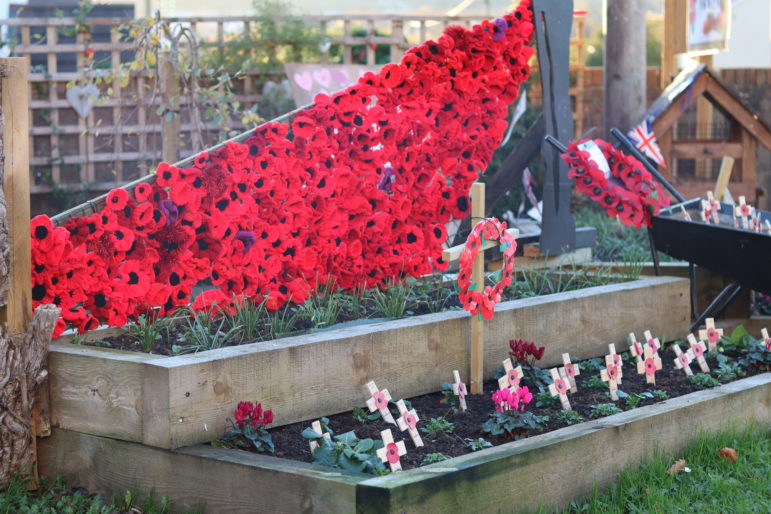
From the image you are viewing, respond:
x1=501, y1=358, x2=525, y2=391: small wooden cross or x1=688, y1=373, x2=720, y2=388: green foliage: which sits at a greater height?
x1=501, y1=358, x2=525, y2=391: small wooden cross

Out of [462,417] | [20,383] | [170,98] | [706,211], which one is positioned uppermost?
[170,98]

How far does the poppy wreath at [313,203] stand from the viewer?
400 cm

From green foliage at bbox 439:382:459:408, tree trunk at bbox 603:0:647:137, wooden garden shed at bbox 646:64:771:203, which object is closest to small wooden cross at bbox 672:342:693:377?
green foliage at bbox 439:382:459:408

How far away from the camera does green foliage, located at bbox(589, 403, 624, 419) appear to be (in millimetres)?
3939

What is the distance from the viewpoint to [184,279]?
4234 millimetres

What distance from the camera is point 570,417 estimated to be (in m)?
3.86

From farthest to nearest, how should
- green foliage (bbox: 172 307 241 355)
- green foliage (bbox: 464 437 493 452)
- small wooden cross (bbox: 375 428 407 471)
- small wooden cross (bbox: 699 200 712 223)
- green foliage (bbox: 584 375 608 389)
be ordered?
small wooden cross (bbox: 699 200 712 223)
green foliage (bbox: 584 375 608 389)
green foliage (bbox: 172 307 241 355)
green foliage (bbox: 464 437 493 452)
small wooden cross (bbox: 375 428 407 471)

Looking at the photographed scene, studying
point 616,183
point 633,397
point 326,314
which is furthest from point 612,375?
point 616,183

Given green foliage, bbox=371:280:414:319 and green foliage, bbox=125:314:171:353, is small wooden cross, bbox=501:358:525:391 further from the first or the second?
green foliage, bbox=125:314:171:353

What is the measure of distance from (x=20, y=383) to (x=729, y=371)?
9.84 ft

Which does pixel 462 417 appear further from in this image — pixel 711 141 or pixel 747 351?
pixel 711 141

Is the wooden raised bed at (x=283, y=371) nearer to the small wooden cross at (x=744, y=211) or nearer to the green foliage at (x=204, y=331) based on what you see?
the green foliage at (x=204, y=331)

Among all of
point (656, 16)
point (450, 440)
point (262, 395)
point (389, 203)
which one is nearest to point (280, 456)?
point (262, 395)

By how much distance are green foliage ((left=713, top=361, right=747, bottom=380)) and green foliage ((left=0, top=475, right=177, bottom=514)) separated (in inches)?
99.9
